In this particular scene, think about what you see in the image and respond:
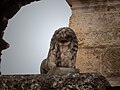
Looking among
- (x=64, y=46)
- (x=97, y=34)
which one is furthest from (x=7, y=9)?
(x=64, y=46)

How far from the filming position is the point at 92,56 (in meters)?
2.82

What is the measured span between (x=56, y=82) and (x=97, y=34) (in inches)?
75.2

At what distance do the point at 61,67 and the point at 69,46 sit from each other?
0.21 meters

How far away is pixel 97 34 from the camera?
9.37 ft

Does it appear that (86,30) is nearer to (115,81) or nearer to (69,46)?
(115,81)

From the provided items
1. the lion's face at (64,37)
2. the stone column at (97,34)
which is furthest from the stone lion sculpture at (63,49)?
the stone column at (97,34)

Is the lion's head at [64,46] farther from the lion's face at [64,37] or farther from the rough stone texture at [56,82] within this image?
the rough stone texture at [56,82]

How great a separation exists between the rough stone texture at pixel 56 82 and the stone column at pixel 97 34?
67.0 inches

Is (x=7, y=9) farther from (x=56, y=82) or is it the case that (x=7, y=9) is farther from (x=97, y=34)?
(x=56, y=82)

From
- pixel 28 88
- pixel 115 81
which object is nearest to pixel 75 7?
pixel 115 81

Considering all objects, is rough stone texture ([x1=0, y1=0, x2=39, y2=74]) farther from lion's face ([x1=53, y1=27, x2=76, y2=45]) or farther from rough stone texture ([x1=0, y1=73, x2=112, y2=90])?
rough stone texture ([x1=0, y1=73, x2=112, y2=90])

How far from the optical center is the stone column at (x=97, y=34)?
8.96ft

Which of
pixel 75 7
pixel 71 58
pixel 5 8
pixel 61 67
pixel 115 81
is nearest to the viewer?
pixel 61 67

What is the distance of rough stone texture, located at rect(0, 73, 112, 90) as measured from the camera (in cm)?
96
